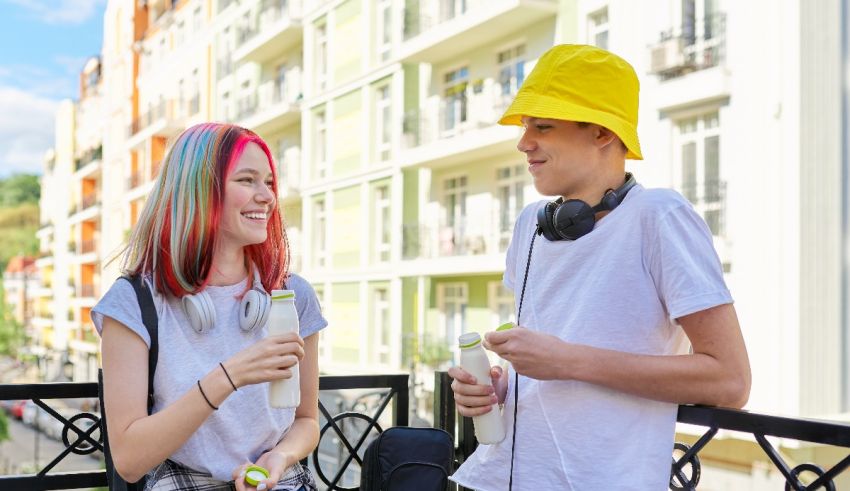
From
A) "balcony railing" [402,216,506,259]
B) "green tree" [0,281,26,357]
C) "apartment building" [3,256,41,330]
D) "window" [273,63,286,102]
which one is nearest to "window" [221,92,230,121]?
"window" [273,63,286,102]

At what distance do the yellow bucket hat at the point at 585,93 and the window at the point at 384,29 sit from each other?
2112 cm

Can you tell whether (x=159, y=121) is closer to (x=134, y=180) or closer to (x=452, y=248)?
(x=134, y=180)

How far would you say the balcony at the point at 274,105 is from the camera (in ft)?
87.7

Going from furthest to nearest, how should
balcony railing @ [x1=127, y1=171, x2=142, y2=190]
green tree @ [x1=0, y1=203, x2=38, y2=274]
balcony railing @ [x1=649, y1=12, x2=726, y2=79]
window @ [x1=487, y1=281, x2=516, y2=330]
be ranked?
1. green tree @ [x1=0, y1=203, x2=38, y2=274]
2. balcony railing @ [x1=127, y1=171, x2=142, y2=190]
3. window @ [x1=487, y1=281, x2=516, y2=330]
4. balcony railing @ [x1=649, y1=12, x2=726, y2=79]

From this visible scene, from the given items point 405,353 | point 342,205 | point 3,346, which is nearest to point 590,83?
point 405,353

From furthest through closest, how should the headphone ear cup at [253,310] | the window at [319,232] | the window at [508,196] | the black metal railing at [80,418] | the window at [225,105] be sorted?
the window at [225,105] → the window at [319,232] → the window at [508,196] → the black metal railing at [80,418] → the headphone ear cup at [253,310]

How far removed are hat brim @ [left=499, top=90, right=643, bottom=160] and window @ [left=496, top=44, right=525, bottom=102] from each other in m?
16.1

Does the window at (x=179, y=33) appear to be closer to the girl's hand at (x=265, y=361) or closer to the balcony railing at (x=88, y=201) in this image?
the balcony railing at (x=88, y=201)

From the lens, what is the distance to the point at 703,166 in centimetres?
1408

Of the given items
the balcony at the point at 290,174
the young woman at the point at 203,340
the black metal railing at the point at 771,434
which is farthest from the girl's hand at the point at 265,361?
the balcony at the point at 290,174

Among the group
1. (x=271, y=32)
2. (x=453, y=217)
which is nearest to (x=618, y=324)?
(x=453, y=217)

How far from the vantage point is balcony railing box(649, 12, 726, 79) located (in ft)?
45.4

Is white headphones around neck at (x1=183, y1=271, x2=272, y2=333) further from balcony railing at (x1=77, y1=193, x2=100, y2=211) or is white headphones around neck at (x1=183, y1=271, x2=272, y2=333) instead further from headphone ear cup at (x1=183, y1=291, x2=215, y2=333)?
balcony railing at (x1=77, y1=193, x2=100, y2=211)

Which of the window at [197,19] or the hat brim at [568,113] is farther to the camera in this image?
the window at [197,19]
